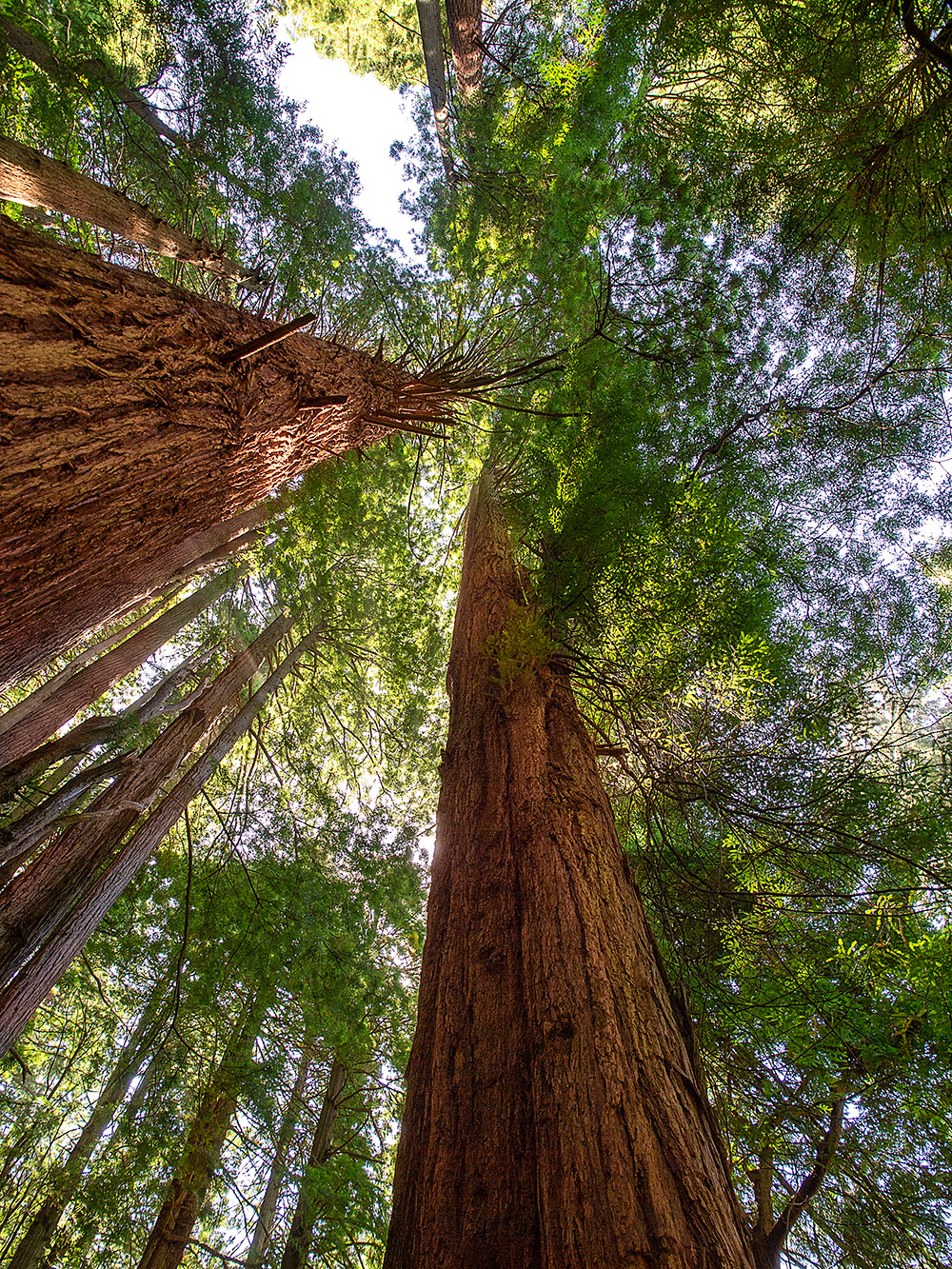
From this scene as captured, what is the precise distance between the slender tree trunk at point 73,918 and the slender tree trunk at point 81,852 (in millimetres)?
13

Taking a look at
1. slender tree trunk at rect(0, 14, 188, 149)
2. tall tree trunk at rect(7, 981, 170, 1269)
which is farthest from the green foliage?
tall tree trunk at rect(7, 981, 170, 1269)

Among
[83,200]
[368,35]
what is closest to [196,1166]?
[83,200]

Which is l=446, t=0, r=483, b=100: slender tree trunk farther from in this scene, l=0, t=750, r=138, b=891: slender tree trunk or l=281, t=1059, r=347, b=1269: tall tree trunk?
l=281, t=1059, r=347, b=1269: tall tree trunk

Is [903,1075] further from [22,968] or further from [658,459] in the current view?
[22,968]

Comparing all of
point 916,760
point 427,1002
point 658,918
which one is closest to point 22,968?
point 427,1002

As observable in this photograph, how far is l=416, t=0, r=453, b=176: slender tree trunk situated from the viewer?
8.34m

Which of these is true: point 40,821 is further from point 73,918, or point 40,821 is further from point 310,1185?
point 310,1185

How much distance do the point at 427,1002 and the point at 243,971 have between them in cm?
485

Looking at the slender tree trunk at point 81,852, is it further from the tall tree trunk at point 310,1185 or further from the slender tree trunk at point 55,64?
the slender tree trunk at point 55,64

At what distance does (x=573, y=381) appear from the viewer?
15.0ft

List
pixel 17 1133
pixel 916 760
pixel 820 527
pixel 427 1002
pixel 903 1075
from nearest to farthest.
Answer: pixel 427 1002 < pixel 903 1075 < pixel 916 760 < pixel 17 1133 < pixel 820 527

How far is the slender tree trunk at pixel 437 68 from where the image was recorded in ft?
27.4

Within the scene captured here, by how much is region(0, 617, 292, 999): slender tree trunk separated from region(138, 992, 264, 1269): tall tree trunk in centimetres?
206

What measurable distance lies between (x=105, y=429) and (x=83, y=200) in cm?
426
